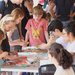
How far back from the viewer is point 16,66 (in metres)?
3.19

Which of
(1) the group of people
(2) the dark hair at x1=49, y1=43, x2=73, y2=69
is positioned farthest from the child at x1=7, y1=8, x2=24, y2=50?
(2) the dark hair at x1=49, y1=43, x2=73, y2=69

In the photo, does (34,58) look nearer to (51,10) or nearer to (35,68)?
(35,68)

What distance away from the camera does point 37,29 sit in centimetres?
432

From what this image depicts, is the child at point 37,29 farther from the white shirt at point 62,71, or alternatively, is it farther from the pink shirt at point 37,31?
the white shirt at point 62,71

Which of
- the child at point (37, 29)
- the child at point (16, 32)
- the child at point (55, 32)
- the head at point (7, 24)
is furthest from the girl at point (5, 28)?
the child at point (37, 29)

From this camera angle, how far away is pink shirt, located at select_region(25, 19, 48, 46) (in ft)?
14.0

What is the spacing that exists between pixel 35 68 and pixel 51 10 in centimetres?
230

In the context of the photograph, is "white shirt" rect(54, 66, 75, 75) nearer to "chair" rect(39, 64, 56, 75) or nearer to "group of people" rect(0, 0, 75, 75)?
"group of people" rect(0, 0, 75, 75)

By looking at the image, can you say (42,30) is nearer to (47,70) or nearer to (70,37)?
(70,37)

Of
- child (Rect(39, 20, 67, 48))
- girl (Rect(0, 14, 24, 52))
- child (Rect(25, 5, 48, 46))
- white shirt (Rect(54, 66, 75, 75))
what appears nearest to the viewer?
white shirt (Rect(54, 66, 75, 75))

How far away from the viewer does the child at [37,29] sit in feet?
14.0

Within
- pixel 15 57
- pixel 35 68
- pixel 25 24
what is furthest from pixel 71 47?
pixel 25 24

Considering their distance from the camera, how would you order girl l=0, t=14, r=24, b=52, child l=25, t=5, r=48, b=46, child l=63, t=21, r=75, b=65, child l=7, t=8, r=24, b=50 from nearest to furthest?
child l=63, t=21, r=75, b=65 < girl l=0, t=14, r=24, b=52 < child l=7, t=8, r=24, b=50 < child l=25, t=5, r=48, b=46

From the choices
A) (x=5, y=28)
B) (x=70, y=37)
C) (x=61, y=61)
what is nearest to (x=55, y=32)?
(x=70, y=37)
